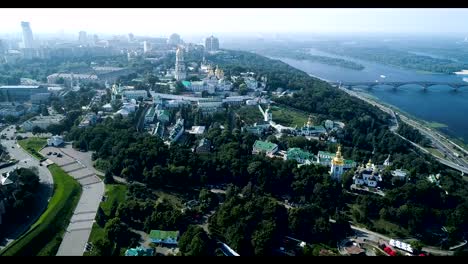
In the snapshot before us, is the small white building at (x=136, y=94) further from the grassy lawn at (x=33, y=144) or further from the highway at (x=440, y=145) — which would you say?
the highway at (x=440, y=145)

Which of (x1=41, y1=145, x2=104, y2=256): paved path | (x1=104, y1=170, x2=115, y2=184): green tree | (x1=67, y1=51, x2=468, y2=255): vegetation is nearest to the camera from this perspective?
(x1=41, y1=145, x2=104, y2=256): paved path

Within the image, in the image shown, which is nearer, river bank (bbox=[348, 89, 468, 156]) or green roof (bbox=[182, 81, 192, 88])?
river bank (bbox=[348, 89, 468, 156])

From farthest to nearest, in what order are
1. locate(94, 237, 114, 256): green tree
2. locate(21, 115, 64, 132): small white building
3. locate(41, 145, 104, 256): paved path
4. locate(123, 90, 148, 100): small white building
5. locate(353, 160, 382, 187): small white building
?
locate(123, 90, 148, 100): small white building
locate(21, 115, 64, 132): small white building
locate(353, 160, 382, 187): small white building
locate(41, 145, 104, 256): paved path
locate(94, 237, 114, 256): green tree

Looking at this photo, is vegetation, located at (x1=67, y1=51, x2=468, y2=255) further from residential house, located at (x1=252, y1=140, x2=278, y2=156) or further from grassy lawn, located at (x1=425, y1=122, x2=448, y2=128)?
grassy lawn, located at (x1=425, y1=122, x2=448, y2=128)

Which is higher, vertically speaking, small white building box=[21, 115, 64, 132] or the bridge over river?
the bridge over river

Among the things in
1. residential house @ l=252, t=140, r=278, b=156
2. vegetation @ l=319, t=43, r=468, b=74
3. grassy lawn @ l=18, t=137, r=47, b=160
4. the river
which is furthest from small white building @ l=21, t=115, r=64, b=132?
vegetation @ l=319, t=43, r=468, b=74

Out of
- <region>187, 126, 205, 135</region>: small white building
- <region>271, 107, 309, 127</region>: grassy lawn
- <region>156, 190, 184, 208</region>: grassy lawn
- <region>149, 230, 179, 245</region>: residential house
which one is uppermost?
<region>271, 107, 309, 127</region>: grassy lawn

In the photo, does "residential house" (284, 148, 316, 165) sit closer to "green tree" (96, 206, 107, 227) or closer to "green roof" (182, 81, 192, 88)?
"green tree" (96, 206, 107, 227)
